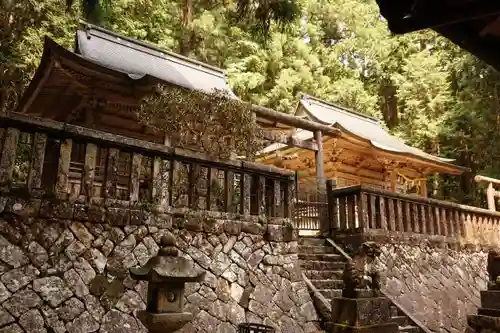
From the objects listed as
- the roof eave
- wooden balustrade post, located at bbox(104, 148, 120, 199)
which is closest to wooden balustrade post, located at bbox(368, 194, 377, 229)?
the roof eave

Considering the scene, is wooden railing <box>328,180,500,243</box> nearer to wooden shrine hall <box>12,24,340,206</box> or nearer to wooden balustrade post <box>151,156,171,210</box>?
wooden shrine hall <box>12,24,340,206</box>

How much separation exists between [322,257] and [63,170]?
544 centimetres

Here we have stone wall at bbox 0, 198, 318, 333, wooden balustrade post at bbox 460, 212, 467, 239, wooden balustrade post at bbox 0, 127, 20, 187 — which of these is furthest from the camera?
wooden balustrade post at bbox 460, 212, 467, 239

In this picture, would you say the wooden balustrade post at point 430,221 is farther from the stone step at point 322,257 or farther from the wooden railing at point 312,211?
the stone step at point 322,257

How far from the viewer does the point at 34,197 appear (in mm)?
4871

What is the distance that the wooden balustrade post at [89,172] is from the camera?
533 centimetres

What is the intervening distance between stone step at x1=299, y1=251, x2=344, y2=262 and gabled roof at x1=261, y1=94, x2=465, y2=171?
5861 millimetres

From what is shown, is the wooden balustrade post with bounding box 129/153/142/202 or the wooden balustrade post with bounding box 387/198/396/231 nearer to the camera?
the wooden balustrade post with bounding box 129/153/142/202

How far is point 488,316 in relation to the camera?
5.51 metres

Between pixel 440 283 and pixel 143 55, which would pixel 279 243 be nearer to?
pixel 440 283

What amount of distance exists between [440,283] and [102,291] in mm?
8133

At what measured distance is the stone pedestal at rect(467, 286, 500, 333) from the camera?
5.35 meters

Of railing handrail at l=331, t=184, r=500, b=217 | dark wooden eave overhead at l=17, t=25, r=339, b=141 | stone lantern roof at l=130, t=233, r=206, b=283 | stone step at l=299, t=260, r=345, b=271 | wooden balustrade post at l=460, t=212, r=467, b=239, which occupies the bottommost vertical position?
stone step at l=299, t=260, r=345, b=271

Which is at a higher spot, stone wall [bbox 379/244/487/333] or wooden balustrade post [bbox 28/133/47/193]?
wooden balustrade post [bbox 28/133/47/193]
